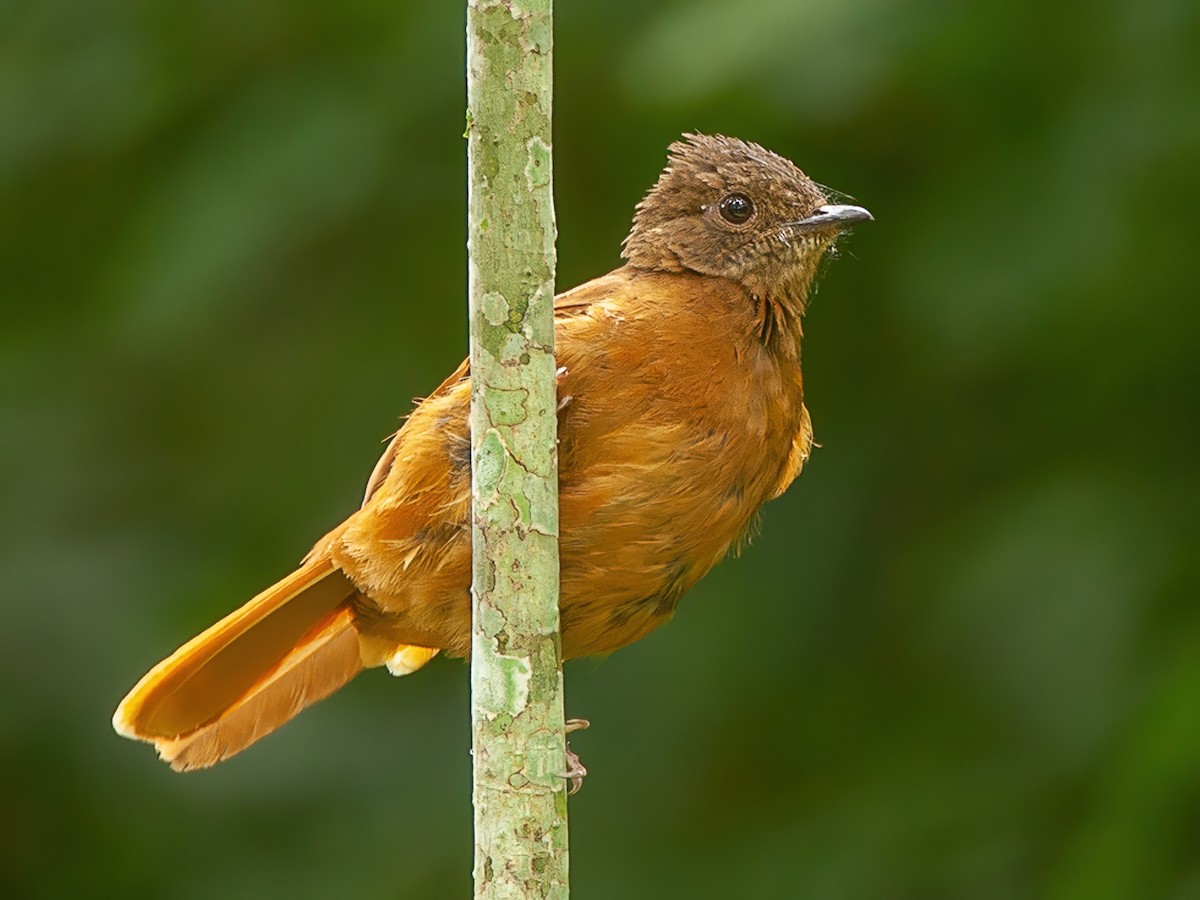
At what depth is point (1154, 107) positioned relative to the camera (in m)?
4.33

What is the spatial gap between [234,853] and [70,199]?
1.90 meters

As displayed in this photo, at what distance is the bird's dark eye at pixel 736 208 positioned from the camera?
13.5ft

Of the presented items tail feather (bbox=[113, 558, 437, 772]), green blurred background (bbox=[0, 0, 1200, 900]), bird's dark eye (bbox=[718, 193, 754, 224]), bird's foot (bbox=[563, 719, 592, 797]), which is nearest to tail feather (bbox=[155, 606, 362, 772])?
tail feather (bbox=[113, 558, 437, 772])

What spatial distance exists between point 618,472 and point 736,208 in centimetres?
82

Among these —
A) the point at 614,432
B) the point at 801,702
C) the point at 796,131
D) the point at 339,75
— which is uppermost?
the point at 339,75

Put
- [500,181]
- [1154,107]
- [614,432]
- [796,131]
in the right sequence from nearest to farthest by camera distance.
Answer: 1. [500,181]
2. [614,432]
3. [1154,107]
4. [796,131]

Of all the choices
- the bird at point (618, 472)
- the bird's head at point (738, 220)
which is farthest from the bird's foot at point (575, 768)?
the bird's head at point (738, 220)

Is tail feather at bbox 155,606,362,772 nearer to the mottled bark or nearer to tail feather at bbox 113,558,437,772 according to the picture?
tail feather at bbox 113,558,437,772

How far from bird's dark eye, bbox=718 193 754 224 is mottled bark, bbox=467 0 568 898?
124 centimetres

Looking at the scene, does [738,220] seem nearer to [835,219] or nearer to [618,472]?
[835,219]

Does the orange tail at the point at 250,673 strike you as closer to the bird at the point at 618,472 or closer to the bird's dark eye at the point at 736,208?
the bird at the point at 618,472

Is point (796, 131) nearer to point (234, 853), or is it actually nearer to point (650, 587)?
point (650, 587)

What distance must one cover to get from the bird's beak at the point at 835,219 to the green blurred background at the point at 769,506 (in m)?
0.24

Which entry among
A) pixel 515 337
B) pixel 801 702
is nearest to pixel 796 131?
pixel 801 702
